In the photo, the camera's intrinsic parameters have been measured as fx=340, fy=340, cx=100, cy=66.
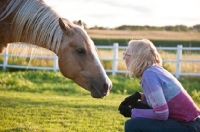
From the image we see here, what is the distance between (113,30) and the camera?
41812 mm

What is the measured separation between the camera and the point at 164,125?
320 centimetres

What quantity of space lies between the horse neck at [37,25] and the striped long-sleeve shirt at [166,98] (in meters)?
1.58

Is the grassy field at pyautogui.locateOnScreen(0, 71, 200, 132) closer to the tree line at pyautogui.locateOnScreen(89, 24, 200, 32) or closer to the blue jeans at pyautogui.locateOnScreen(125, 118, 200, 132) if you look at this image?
the blue jeans at pyautogui.locateOnScreen(125, 118, 200, 132)

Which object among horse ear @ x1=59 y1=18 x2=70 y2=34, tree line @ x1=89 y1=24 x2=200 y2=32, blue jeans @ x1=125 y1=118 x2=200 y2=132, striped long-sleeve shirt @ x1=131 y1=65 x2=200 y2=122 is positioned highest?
horse ear @ x1=59 y1=18 x2=70 y2=34

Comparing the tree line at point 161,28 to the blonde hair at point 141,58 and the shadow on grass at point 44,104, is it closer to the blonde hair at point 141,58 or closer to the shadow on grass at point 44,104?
the shadow on grass at point 44,104

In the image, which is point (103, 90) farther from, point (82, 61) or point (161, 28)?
point (161, 28)

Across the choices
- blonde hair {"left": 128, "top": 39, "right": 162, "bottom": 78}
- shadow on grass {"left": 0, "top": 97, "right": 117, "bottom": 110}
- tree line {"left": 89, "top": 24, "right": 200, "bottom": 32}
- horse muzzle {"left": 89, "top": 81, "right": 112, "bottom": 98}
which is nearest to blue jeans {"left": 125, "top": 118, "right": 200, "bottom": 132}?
blonde hair {"left": 128, "top": 39, "right": 162, "bottom": 78}

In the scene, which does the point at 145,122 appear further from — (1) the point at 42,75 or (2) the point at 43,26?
(1) the point at 42,75

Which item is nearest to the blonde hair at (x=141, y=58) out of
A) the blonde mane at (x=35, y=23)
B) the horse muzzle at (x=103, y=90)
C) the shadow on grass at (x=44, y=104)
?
the horse muzzle at (x=103, y=90)

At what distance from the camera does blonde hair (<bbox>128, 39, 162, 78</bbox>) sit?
3.29m

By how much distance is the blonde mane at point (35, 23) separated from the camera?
4.38m

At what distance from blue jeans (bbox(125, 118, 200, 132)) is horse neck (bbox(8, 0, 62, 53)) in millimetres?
1639

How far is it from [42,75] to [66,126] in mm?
6581

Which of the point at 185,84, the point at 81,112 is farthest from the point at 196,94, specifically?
the point at 81,112
